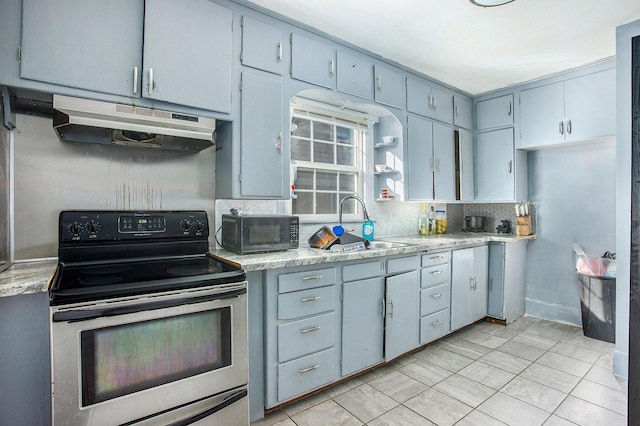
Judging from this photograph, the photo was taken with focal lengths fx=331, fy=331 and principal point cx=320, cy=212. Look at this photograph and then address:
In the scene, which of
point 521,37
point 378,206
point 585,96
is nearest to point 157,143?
point 378,206

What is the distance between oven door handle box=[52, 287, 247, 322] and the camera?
48.8 inches

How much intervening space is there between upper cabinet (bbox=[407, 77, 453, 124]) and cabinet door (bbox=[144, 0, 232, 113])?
6.30ft

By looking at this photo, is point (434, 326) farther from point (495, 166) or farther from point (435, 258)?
point (495, 166)

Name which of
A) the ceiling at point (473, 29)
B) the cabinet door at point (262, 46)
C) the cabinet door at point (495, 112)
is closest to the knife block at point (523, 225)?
the cabinet door at point (495, 112)

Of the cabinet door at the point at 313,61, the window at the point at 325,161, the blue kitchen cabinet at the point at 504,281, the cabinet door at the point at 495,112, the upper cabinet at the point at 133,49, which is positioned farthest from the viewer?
the cabinet door at the point at 495,112

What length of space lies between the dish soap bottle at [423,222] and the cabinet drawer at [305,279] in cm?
195

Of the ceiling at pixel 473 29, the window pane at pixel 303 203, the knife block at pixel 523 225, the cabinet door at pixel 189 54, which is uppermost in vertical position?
the ceiling at pixel 473 29

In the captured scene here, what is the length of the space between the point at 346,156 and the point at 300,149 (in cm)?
55

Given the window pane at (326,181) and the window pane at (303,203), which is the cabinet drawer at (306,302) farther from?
the window pane at (326,181)

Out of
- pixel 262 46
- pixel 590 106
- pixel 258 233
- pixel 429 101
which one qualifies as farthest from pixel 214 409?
pixel 590 106

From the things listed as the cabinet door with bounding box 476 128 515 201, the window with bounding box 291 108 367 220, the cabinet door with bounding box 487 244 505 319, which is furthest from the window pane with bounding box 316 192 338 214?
the cabinet door with bounding box 476 128 515 201

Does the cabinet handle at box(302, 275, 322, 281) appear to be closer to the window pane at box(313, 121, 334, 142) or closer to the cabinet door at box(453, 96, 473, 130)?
the window pane at box(313, 121, 334, 142)

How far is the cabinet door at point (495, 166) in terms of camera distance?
3.77 meters

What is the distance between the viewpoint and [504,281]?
Result: 3484 millimetres
